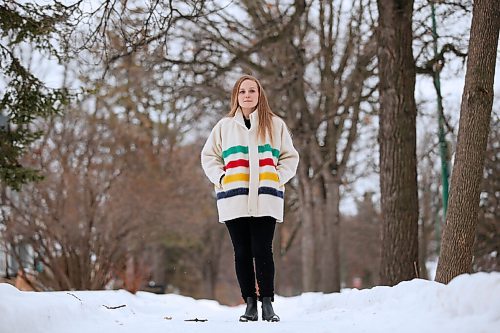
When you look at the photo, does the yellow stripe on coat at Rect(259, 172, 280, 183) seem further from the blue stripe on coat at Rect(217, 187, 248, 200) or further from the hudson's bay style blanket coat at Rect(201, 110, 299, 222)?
the blue stripe on coat at Rect(217, 187, 248, 200)

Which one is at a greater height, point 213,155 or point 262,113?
point 262,113

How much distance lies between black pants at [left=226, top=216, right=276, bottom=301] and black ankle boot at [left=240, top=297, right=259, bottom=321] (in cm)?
5

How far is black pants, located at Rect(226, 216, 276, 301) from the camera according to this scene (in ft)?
22.2

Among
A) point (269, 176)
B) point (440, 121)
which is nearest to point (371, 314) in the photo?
point (269, 176)

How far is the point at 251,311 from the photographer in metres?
6.80

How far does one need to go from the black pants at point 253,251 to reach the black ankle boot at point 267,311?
0.06 m

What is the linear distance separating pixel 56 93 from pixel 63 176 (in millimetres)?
12246

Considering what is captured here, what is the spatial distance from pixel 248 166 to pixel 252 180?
0.16 metres

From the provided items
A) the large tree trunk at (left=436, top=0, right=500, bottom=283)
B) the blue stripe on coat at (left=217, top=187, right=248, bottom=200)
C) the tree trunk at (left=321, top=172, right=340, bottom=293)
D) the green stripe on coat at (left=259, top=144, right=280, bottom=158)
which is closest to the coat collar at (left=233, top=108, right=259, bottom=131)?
the green stripe on coat at (left=259, top=144, right=280, bottom=158)

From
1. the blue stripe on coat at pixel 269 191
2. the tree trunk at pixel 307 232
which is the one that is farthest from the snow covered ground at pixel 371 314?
the tree trunk at pixel 307 232

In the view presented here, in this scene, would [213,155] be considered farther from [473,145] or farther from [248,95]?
[473,145]

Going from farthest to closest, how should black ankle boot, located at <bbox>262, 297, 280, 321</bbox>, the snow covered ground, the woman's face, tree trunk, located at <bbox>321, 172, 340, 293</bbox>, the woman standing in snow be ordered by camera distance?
tree trunk, located at <bbox>321, 172, 340, 293</bbox> < the woman's face < the woman standing in snow < black ankle boot, located at <bbox>262, 297, 280, 321</bbox> < the snow covered ground

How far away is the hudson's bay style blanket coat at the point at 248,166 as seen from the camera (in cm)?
672

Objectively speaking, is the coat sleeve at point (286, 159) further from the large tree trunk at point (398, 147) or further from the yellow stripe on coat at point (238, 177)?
the large tree trunk at point (398, 147)
